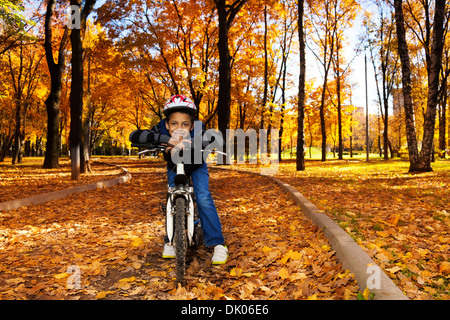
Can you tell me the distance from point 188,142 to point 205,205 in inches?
31.8

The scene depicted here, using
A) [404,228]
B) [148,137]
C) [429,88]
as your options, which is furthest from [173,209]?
[429,88]

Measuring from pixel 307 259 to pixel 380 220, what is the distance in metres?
2.05

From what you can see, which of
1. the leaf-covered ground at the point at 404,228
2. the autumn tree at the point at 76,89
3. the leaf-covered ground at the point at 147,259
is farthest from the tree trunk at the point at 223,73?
the leaf-covered ground at the point at 147,259

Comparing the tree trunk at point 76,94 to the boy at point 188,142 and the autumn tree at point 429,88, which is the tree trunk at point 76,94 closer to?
the boy at point 188,142

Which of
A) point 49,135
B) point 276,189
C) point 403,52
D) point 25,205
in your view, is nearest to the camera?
point 25,205

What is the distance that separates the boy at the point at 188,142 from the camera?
10.8ft

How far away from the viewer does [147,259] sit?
388 centimetres

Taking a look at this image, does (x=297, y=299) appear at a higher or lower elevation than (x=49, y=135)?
lower

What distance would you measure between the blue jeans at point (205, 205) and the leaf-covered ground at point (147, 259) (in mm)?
322

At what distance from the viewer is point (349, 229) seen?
14.5 feet

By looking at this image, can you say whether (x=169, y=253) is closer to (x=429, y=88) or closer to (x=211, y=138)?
(x=211, y=138)

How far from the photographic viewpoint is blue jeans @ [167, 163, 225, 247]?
3570 millimetres

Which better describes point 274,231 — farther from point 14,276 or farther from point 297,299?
point 14,276
